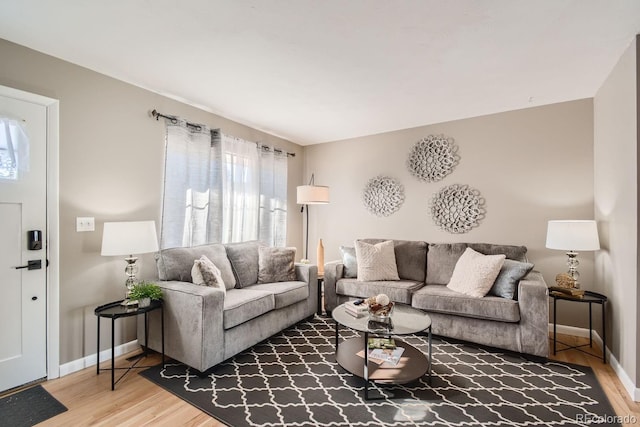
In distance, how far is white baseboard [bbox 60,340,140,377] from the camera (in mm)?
2438

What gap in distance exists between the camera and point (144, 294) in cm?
245

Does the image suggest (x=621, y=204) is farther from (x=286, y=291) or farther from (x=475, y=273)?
(x=286, y=291)

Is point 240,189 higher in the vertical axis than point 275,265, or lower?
higher

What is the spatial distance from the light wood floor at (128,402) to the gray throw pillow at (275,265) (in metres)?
1.49

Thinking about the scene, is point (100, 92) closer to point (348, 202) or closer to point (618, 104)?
point (348, 202)

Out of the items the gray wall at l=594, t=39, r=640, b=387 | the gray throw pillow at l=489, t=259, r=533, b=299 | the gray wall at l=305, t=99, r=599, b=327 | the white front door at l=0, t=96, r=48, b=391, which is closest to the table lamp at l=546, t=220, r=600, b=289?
the gray wall at l=594, t=39, r=640, b=387

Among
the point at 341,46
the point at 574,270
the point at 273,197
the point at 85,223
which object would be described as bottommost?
the point at 574,270

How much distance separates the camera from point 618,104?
2.47 meters

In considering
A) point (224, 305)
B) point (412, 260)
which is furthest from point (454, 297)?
point (224, 305)

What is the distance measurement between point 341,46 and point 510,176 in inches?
103

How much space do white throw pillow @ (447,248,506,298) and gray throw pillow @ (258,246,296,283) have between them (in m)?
1.78

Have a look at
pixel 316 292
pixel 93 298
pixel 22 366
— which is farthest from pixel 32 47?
pixel 316 292

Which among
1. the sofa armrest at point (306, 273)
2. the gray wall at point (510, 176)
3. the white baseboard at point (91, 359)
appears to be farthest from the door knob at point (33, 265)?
the gray wall at point (510, 176)

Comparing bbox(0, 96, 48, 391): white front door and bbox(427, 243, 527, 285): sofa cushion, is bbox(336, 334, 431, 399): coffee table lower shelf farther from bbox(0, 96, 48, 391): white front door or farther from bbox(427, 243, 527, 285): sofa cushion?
bbox(0, 96, 48, 391): white front door
